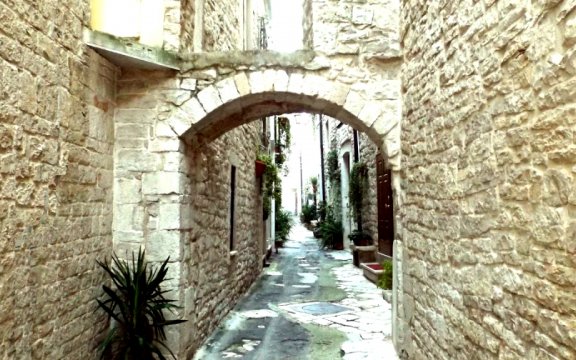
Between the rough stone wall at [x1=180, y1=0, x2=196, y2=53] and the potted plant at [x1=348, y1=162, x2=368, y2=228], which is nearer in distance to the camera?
the rough stone wall at [x1=180, y1=0, x2=196, y2=53]

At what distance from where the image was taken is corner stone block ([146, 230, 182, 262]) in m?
3.96

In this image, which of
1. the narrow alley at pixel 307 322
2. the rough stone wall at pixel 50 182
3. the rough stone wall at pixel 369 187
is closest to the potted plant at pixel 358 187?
the rough stone wall at pixel 369 187

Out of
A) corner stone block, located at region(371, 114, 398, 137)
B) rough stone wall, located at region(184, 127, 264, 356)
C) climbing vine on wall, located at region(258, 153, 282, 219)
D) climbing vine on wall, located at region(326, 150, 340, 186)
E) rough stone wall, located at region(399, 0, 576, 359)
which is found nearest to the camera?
rough stone wall, located at region(399, 0, 576, 359)

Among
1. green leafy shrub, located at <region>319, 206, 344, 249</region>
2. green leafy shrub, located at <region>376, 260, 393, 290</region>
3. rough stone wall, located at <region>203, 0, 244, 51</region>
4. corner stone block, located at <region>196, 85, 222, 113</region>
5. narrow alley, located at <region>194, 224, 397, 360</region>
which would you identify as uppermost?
rough stone wall, located at <region>203, 0, 244, 51</region>

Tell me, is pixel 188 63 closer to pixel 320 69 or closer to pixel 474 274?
pixel 320 69

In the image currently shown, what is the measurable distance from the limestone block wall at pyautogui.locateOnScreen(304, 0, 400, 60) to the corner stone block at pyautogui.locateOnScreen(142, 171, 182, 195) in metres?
1.81

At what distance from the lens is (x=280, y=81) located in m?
4.09

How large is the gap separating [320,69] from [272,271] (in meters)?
6.45

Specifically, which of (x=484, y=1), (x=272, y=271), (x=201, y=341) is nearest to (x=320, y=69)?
(x=484, y=1)

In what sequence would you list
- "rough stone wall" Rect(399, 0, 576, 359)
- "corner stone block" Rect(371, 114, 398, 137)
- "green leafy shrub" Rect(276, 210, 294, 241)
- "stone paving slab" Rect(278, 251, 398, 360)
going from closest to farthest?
"rough stone wall" Rect(399, 0, 576, 359), "corner stone block" Rect(371, 114, 398, 137), "stone paving slab" Rect(278, 251, 398, 360), "green leafy shrub" Rect(276, 210, 294, 241)

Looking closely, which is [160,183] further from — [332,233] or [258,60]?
[332,233]

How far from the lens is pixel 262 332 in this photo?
5.07m

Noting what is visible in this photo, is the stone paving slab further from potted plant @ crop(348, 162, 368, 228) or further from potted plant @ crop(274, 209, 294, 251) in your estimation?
potted plant @ crop(274, 209, 294, 251)

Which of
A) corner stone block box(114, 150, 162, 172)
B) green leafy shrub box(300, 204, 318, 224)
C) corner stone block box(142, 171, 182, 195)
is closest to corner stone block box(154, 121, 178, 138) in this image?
corner stone block box(114, 150, 162, 172)
